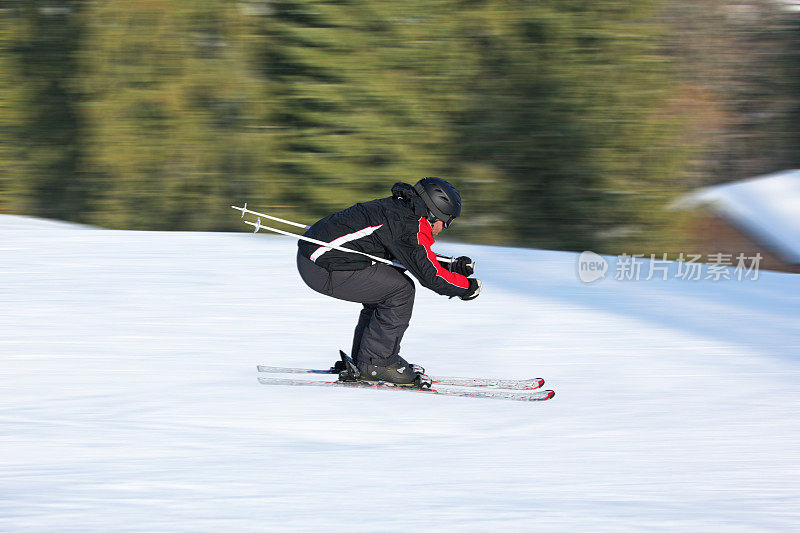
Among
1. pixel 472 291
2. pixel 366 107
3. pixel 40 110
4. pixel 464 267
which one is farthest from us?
pixel 40 110

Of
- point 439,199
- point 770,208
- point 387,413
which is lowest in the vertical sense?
point 387,413

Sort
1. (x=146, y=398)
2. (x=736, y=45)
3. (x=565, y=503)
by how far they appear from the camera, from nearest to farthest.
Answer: (x=565, y=503)
(x=146, y=398)
(x=736, y=45)

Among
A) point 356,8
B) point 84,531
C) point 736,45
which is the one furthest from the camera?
point 736,45

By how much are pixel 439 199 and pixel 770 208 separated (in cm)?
845

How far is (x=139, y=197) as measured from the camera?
35.4 ft

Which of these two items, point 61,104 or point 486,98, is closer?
point 486,98

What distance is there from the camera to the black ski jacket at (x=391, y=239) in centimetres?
448

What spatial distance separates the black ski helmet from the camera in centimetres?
449

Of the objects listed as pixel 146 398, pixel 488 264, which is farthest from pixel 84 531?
pixel 488 264

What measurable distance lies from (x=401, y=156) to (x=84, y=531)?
7.35 m

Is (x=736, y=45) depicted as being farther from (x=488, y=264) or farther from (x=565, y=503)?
(x=565, y=503)

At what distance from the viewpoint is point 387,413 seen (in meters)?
4.43

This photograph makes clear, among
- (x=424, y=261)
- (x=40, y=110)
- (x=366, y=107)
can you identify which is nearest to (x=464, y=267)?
(x=424, y=261)

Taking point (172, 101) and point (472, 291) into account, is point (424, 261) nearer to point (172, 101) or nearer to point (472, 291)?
point (472, 291)
